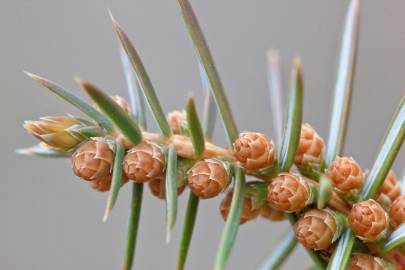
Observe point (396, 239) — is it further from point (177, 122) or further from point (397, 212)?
point (177, 122)

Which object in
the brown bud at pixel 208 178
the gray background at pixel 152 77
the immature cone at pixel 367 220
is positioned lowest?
the gray background at pixel 152 77

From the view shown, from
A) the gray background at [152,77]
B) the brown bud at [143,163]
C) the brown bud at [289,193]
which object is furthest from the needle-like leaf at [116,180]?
the gray background at [152,77]

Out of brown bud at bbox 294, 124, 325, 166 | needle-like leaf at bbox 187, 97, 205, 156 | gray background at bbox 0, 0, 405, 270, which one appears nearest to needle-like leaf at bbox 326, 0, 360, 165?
brown bud at bbox 294, 124, 325, 166

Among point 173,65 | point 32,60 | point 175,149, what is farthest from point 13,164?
point 175,149

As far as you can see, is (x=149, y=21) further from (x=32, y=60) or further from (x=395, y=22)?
(x=395, y=22)

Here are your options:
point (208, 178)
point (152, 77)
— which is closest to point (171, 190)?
point (208, 178)

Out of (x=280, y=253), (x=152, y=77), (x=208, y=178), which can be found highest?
(x=208, y=178)

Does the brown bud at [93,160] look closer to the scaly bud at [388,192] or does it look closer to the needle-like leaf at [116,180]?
the needle-like leaf at [116,180]
